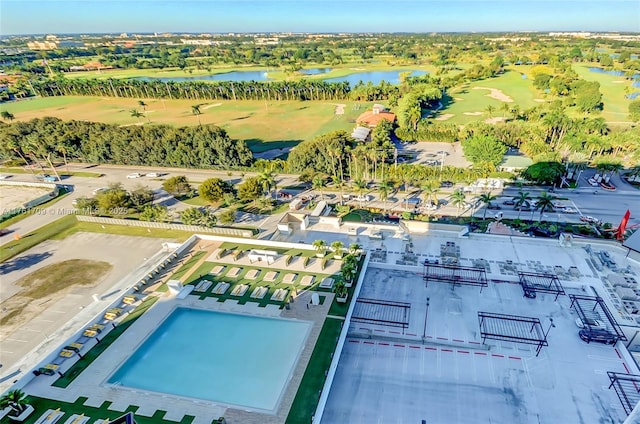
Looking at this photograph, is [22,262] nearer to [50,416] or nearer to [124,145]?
[50,416]

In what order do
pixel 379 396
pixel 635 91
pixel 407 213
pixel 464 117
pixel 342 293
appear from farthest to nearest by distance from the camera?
pixel 635 91, pixel 464 117, pixel 407 213, pixel 342 293, pixel 379 396

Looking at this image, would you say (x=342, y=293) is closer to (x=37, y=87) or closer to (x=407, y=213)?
(x=407, y=213)

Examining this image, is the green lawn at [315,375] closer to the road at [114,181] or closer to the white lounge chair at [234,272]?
the white lounge chair at [234,272]

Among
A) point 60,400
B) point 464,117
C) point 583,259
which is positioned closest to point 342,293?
point 60,400

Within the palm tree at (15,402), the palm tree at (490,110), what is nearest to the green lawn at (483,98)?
the palm tree at (490,110)

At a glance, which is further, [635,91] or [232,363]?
[635,91]

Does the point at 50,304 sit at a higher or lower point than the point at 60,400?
lower

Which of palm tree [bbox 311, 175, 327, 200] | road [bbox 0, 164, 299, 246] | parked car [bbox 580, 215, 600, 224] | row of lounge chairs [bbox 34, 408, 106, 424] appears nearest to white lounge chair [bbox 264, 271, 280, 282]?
row of lounge chairs [bbox 34, 408, 106, 424]
